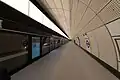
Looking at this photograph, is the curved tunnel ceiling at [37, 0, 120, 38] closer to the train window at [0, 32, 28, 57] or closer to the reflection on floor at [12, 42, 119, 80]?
the reflection on floor at [12, 42, 119, 80]

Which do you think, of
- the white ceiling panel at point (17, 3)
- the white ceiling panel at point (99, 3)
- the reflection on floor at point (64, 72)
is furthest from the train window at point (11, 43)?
the white ceiling panel at point (99, 3)

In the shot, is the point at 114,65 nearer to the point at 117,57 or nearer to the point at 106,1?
the point at 117,57

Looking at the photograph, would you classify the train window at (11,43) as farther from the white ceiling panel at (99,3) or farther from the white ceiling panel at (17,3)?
the white ceiling panel at (99,3)

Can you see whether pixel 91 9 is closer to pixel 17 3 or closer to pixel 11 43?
pixel 17 3

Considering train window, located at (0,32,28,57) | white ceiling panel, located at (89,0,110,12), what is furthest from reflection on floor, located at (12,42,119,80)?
white ceiling panel, located at (89,0,110,12)

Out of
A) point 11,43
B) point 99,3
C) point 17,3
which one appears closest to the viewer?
point 99,3

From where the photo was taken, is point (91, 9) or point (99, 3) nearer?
point (99, 3)

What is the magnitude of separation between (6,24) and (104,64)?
4.17 metres

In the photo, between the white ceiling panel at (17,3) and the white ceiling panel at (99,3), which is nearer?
the white ceiling panel at (99,3)

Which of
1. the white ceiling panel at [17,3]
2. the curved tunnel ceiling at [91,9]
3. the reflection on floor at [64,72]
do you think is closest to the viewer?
the curved tunnel ceiling at [91,9]

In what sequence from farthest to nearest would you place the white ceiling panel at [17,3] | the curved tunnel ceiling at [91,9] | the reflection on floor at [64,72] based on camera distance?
the white ceiling panel at [17,3]
the reflection on floor at [64,72]
the curved tunnel ceiling at [91,9]

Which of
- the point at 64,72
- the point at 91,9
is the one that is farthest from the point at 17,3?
the point at 64,72

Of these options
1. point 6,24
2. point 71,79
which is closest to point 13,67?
point 6,24

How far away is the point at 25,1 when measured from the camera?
23.0 feet
